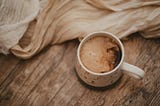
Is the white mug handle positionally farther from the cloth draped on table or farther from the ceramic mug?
the cloth draped on table

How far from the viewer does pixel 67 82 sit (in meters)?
0.92

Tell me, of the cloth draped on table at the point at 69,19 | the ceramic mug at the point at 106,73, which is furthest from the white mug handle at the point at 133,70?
the cloth draped on table at the point at 69,19

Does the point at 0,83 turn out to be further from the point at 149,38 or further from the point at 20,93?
the point at 149,38

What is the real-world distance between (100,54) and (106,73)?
2.5 inches

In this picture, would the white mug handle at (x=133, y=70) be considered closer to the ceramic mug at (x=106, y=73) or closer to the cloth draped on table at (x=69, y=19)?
the ceramic mug at (x=106, y=73)

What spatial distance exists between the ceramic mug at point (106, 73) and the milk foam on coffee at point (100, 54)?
13 millimetres

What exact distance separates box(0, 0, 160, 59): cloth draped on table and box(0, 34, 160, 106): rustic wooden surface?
0.04m

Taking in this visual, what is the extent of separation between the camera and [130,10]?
36.2 inches

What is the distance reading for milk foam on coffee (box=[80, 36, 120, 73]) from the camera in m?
0.84

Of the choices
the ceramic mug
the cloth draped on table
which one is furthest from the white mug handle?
the cloth draped on table

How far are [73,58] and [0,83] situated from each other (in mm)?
210

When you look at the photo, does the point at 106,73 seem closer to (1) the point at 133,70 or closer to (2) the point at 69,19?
(1) the point at 133,70

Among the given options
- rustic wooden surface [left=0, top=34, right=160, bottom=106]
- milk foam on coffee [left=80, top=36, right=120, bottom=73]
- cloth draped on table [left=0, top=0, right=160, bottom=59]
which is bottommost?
rustic wooden surface [left=0, top=34, right=160, bottom=106]

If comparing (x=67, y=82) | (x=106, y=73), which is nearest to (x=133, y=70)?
(x=106, y=73)
